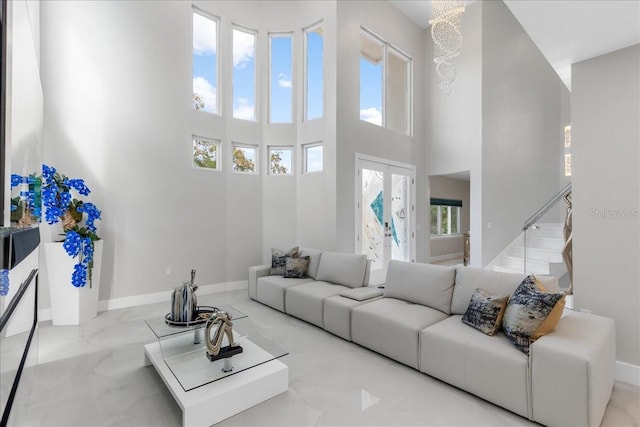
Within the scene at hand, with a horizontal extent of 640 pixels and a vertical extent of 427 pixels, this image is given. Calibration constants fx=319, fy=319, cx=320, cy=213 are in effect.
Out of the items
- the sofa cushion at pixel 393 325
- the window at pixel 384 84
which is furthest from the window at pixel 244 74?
the sofa cushion at pixel 393 325

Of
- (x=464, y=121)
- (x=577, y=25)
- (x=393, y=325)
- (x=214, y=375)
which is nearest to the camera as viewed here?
(x=214, y=375)

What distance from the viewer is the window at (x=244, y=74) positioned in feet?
19.1

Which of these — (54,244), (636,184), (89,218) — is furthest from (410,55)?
(54,244)

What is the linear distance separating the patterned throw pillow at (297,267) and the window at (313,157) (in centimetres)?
179

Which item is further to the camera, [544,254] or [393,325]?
[544,254]

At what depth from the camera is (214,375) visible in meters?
2.18

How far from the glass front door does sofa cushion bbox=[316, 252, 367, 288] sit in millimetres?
1443

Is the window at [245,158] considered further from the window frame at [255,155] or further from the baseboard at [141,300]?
the baseboard at [141,300]

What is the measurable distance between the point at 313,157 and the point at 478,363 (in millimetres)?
4421

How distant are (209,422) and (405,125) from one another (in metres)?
6.66

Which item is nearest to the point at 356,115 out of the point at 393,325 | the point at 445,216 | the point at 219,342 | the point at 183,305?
the point at 393,325

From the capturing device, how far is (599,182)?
280cm

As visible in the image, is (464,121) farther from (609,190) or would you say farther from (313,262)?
(313,262)

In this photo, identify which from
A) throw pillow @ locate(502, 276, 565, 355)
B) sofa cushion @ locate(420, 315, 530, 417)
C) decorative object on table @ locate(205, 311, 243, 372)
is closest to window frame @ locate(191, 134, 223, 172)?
decorative object on table @ locate(205, 311, 243, 372)
